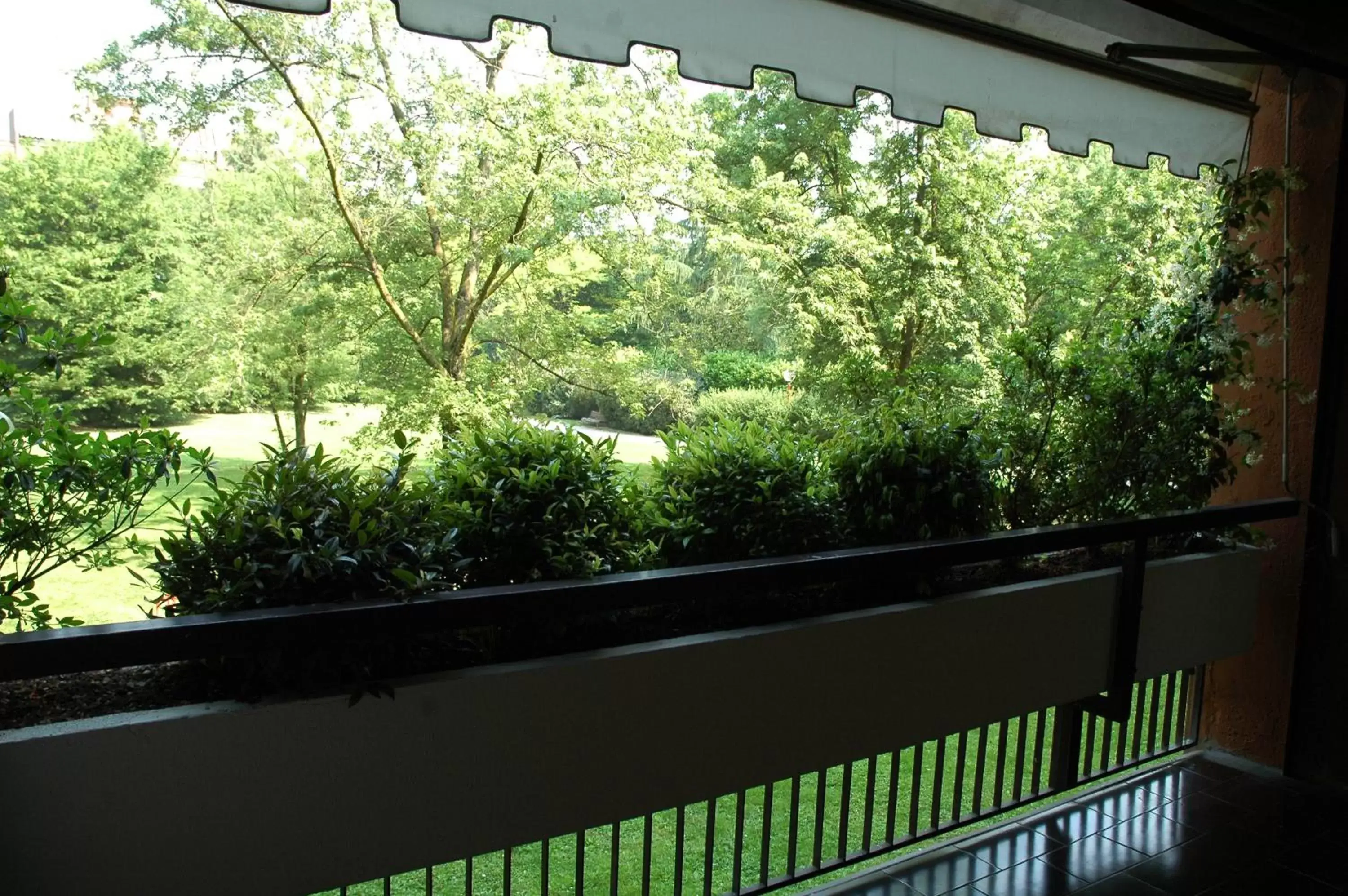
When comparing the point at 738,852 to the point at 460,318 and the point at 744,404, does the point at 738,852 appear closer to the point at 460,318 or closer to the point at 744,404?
the point at 460,318

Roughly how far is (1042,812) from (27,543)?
126 inches

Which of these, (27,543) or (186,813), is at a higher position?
(27,543)

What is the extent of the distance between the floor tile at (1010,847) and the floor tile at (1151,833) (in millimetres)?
250

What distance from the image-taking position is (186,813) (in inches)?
60.9

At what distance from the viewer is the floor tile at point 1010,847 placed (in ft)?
9.40

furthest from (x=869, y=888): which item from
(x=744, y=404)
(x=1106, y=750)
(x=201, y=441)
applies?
(x=744, y=404)

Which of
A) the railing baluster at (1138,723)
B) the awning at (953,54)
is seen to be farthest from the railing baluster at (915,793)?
the awning at (953,54)

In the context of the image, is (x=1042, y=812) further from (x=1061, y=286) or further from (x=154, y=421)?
(x=1061, y=286)

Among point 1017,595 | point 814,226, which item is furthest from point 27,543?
point 814,226

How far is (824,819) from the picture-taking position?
3299mm

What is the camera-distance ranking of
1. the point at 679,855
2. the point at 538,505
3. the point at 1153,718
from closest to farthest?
the point at 538,505 < the point at 679,855 < the point at 1153,718

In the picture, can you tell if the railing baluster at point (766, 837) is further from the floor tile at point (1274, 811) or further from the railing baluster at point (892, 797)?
the floor tile at point (1274, 811)

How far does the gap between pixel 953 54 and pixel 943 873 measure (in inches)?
100

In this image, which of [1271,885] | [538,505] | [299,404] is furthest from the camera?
[299,404]
